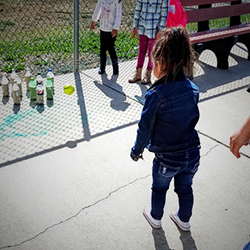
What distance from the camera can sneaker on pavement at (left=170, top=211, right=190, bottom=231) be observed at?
104 inches

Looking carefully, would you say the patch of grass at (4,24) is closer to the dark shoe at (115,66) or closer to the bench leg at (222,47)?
the dark shoe at (115,66)

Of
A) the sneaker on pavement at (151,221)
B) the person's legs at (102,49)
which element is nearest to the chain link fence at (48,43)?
the person's legs at (102,49)

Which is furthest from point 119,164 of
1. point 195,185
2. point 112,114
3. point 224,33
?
point 224,33

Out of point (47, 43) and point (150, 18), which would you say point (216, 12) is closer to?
point (150, 18)

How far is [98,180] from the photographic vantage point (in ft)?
10.4

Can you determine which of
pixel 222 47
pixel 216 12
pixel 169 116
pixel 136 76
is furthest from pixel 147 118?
pixel 216 12

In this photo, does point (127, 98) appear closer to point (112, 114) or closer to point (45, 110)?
point (112, 114)

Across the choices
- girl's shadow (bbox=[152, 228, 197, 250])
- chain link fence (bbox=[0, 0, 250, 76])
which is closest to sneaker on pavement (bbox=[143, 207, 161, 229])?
girl's shadow (bbox=[152, 228, 197, 250])

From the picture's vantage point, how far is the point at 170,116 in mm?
2053

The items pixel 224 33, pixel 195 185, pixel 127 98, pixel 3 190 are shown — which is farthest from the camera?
pixel 224 33

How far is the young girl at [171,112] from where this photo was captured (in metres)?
2.02

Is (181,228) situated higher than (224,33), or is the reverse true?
(224,33)

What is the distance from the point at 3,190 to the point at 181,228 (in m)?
1.70

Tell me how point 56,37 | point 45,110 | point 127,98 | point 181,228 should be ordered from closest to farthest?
point 181,228
point 45,110
point 127,98
point 56,37
